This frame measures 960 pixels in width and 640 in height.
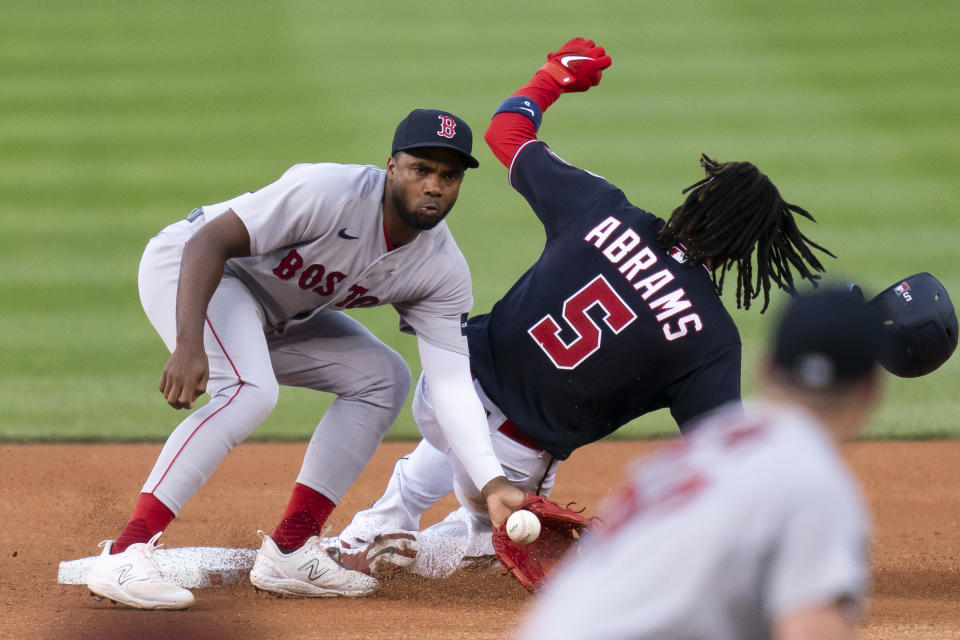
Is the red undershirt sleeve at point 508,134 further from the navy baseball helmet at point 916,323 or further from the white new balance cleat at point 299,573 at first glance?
the white new balance cleat at point 299,573

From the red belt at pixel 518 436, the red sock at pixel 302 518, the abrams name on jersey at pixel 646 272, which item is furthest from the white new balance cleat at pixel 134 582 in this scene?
the abrams name on jersey at pixel 646 272

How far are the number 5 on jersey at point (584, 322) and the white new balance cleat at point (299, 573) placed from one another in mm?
1048

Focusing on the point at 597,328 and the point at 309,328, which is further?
the point at 309,328

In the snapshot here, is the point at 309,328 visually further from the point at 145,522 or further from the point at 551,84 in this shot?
the point at 551,84

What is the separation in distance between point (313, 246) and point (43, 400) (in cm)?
368

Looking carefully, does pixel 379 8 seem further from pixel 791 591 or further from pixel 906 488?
pixel 791 591

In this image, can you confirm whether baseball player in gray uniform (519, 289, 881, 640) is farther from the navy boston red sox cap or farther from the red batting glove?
the red batting glove

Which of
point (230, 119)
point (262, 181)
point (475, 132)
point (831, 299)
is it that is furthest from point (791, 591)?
point (230, 119)

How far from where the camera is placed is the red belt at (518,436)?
13.4 ft

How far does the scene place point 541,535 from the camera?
12.5 ft

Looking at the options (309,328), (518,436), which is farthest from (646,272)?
(309,328)

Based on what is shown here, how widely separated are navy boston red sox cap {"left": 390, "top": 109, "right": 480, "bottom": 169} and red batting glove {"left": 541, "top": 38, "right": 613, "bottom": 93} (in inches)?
35.4

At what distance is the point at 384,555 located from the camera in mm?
4332

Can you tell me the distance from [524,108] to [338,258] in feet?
3.23
